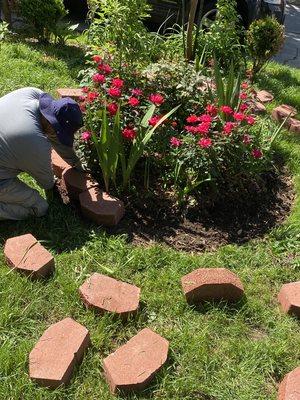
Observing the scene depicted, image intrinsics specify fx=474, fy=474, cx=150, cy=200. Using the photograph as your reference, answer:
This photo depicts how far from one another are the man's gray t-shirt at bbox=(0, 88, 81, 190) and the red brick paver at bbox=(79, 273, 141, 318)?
2.80 ft

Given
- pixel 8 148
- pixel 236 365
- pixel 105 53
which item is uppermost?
pixel 105 53

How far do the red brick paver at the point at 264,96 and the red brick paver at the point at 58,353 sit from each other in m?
3.69

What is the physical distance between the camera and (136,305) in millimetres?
2615

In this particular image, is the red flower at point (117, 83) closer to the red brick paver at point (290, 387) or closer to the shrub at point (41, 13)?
the red brick paver at point (290, 387)

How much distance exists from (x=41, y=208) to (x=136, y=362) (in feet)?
4.55

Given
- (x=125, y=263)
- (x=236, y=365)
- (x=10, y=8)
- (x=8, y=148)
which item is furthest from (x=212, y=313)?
(x=10, y=8)

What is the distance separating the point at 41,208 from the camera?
327 cm

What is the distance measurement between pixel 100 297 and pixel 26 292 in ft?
1.43

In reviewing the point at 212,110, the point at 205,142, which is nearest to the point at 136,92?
the point at 212,110

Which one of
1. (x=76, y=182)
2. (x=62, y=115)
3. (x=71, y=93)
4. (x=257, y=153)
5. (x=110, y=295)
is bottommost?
(x=110, y=295)

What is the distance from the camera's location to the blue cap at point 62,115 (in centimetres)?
304

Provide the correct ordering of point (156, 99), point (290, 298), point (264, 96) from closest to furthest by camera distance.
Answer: point (290, 298)
point (156, 99)
point (264, 96)

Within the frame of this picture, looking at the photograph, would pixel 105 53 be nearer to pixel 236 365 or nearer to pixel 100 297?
pixel 100 297

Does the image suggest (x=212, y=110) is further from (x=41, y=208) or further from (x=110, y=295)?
(x=110, y=295)
